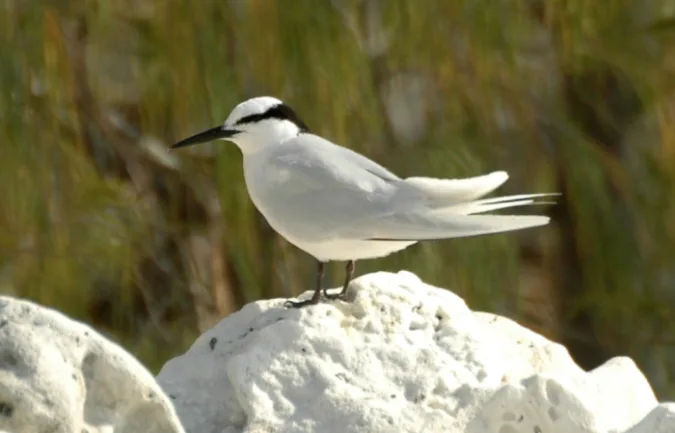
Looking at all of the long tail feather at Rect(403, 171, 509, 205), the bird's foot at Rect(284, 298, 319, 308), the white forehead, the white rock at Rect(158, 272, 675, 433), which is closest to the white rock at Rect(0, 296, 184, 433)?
the white rock at Rect(158, 272, 675, 433)

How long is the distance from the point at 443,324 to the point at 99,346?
61 cm

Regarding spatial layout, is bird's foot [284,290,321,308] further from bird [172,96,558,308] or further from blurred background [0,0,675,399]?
blurred background [0,0,675,399]

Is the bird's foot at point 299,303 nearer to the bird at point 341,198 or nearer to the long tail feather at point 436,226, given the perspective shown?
the bird at point 341,198

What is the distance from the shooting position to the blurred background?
2.71 metres

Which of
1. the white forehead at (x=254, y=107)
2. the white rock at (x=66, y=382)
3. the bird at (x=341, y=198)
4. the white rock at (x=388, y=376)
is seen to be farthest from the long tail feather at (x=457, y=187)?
the white rock at (x=66, y=382)

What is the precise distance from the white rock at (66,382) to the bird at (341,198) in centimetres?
53

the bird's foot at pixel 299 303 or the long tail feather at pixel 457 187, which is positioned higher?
the long tail feather at pixel 457 187

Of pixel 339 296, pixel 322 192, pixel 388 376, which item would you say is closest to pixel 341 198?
pixel 322 192

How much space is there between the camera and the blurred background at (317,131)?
2709mm

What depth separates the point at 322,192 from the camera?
1.91 meters

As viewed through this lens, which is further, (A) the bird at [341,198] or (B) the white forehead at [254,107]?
(B) the white forehead at [254,107]

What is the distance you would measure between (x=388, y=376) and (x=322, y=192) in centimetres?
32

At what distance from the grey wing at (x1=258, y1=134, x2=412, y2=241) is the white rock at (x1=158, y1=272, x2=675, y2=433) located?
92 mm

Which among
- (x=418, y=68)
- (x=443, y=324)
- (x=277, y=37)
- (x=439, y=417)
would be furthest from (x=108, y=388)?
(x=418, y=68)
